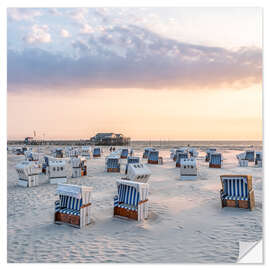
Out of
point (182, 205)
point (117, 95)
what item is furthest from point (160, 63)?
point (182, 205)

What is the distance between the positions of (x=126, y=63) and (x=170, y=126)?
420cm

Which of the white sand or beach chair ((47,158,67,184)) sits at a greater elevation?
beach chair ((47,158,67,184))

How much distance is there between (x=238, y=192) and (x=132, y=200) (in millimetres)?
3840

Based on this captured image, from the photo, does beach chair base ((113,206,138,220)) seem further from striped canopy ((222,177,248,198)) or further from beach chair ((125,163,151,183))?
striped canopy ((222,177,248,198))

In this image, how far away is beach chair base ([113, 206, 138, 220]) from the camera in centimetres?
733

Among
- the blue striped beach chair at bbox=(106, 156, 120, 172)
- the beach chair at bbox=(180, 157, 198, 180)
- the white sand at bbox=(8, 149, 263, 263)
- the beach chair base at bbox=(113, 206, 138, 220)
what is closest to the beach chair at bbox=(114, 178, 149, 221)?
the beach chair base at bbox=(113, 206, 138, 220)

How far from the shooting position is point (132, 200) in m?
7.47

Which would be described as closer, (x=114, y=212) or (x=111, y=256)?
(x=111, y=256)

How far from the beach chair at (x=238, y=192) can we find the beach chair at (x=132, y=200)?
9.92ft

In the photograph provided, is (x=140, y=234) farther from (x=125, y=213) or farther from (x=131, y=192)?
(x=131, y=192)

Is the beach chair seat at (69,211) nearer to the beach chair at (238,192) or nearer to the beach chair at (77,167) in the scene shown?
the beach chair at (238,192)

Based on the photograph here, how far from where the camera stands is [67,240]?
20.0 ft

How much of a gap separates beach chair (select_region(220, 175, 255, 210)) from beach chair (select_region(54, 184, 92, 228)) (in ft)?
15.4
